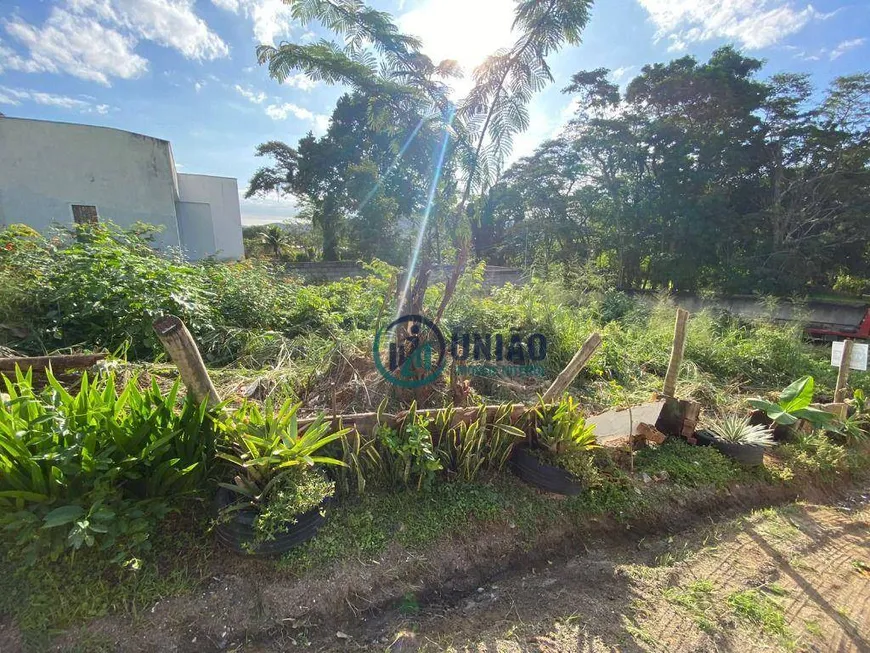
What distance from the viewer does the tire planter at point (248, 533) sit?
1.41 meters

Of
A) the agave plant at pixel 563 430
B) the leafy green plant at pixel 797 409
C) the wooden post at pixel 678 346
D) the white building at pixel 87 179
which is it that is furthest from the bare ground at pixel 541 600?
the white building at pixel 87 179

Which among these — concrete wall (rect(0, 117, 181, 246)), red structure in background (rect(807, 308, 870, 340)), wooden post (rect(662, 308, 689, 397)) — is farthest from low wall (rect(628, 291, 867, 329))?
concrete wall (rect(0, 117, 181, 246))

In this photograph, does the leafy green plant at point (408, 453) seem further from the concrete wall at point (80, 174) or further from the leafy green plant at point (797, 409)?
the concrete wall at point (80, 174)

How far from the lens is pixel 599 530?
6.51 ft

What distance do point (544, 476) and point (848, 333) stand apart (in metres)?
8.66

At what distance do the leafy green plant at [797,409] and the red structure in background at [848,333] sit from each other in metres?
5.09

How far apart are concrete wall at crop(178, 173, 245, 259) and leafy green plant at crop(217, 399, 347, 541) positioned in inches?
465

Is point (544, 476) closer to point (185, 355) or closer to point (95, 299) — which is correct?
point (185, 355)

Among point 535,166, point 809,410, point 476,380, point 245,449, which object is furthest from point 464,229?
point 535,166

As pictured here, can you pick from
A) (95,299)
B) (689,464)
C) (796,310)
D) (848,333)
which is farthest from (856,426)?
(95,299)

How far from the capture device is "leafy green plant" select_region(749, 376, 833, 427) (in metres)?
2.66

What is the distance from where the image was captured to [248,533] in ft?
4.63

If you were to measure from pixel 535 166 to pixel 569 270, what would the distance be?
624 cm

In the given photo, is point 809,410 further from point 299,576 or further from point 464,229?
point 299,576
